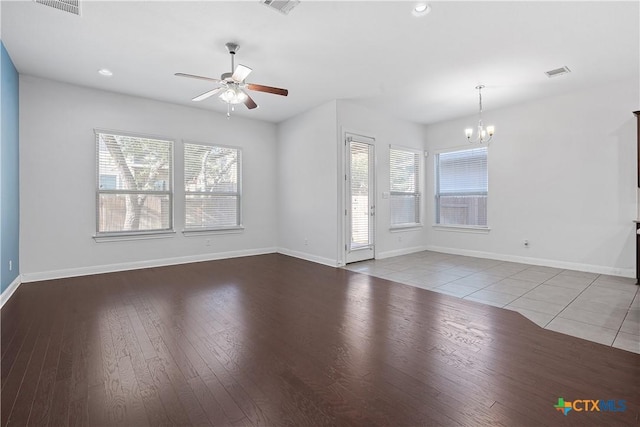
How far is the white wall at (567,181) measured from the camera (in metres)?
4.52

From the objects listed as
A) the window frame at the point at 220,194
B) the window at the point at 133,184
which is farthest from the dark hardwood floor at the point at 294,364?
the window frame at the point at 220,194

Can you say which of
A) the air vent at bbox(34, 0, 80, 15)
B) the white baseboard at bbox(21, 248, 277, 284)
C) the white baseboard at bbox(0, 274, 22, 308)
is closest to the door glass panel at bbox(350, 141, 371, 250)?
the white baseboard at bbox(21, 248, 277, 284)

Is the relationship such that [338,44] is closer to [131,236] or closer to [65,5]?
[65,5]

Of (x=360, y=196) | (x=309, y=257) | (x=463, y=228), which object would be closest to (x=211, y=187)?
(x=309, y=257)

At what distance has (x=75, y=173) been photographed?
464 cm

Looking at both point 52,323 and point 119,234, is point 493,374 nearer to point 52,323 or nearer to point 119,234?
Answer: point 52,323

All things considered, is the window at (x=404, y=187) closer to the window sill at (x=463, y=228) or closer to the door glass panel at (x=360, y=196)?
the window sill at (x=463, y=228)

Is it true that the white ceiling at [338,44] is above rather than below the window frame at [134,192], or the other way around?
above

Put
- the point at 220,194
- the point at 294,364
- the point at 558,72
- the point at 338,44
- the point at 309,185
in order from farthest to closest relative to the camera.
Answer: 1. the point at 220,194
2. the point at 309,185
3. the point at 558,72
4. the point at 338,44
5. the point at 294,364

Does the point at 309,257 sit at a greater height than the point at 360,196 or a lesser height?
lesser

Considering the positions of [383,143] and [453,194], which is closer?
[383,143]

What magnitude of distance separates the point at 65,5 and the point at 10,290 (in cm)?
336

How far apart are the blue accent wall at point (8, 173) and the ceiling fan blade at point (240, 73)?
2.67 metres

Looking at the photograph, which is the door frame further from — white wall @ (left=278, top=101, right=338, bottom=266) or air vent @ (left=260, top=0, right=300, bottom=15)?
air vent @ (left=260, top=0, right=300, bottom=15)
